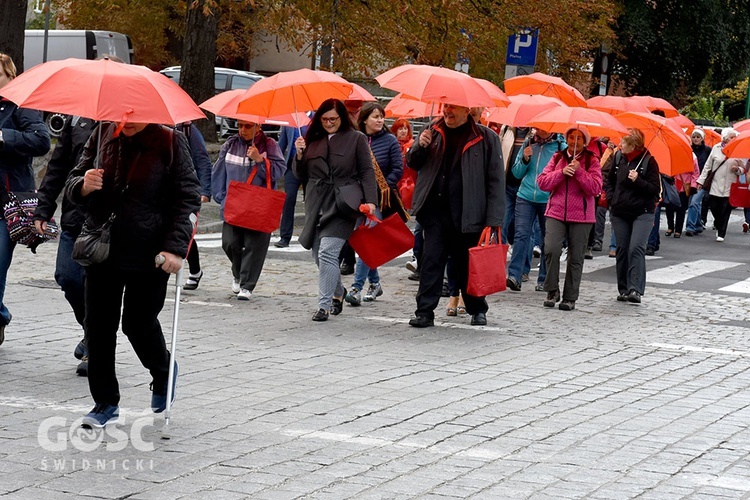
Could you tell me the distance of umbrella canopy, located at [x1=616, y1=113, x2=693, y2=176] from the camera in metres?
12.9

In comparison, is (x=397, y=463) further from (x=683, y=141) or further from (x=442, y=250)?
(x=683, y=141)

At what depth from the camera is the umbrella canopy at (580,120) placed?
11.9 meters

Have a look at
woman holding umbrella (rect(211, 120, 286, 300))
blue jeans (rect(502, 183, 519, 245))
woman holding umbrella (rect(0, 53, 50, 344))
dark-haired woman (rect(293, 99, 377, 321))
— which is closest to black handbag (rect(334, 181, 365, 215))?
dark-haired woman (rect(293, 99, 377, 321))

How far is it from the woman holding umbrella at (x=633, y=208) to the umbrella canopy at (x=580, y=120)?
58cm

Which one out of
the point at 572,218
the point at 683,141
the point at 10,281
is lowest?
the point at 10,281

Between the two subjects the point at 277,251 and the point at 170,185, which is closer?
the point at 170,185

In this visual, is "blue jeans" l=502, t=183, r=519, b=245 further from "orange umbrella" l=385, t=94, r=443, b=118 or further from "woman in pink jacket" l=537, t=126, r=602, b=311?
"woman in pink jacket" l=537, t=126, r=602, b=311

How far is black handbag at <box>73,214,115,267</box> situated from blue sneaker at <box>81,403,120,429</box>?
0.71 meters

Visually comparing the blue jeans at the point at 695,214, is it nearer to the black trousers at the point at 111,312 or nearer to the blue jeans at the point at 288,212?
the blue jeans at the point at 288,212

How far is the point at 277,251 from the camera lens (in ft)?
53.6

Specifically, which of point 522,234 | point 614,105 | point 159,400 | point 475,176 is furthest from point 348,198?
point 614,105

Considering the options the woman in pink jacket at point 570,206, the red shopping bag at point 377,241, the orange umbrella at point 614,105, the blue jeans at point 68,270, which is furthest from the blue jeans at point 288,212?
the blue jeans at point 68,270

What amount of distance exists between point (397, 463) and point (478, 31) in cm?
1978

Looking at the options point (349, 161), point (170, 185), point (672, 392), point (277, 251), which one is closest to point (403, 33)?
point (277, 251)
